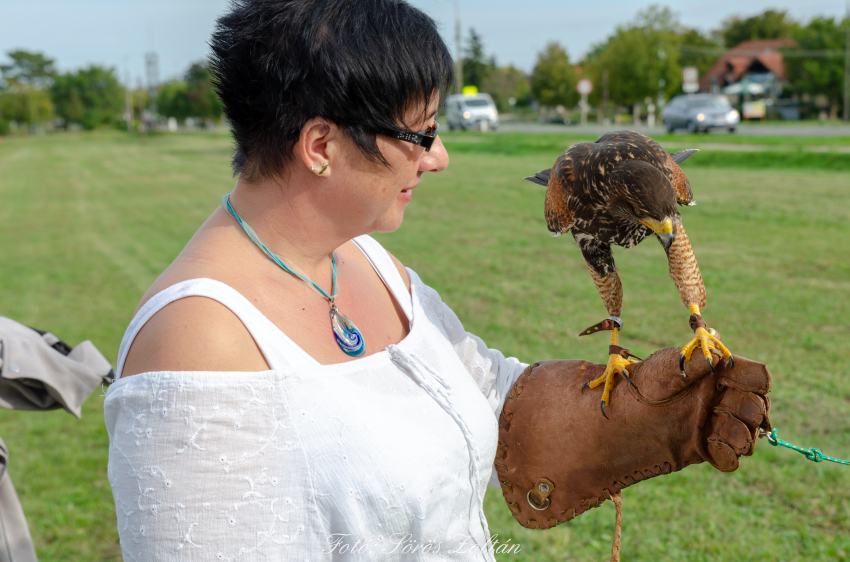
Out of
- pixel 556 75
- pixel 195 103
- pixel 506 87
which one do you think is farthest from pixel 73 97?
pixel 556 75

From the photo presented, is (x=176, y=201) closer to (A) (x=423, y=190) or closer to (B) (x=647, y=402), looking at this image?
(A) (x=423, y=190)

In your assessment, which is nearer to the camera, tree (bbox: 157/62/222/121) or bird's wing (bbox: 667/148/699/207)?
bird's wing (bbox: 667/148/699/207)

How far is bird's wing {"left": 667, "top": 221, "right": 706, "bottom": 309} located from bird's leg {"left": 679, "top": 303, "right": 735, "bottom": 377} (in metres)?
0.08

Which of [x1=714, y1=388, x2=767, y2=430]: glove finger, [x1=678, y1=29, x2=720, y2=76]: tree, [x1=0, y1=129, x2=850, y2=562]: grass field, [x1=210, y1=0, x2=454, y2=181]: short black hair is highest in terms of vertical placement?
[x1=678, y1=29, x2=720, y2=76]: tree

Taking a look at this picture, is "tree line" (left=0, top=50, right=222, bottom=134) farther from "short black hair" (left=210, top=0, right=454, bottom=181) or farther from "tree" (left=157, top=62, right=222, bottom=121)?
"short black hair" (left=210, top=0, right=454, bottom=181)

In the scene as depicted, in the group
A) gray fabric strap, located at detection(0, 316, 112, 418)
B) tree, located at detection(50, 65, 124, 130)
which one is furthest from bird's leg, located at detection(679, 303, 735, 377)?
tree, located at detection(50, 65, 124, 130)

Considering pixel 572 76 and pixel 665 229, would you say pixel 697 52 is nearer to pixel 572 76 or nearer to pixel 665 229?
pixel 572 76

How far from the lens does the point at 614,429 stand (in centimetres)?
151

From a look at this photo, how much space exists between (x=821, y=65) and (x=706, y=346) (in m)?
44.5

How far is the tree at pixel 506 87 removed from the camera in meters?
54.5

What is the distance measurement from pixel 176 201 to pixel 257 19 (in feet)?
44.8

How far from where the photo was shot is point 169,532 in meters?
1.00

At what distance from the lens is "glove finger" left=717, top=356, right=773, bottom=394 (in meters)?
1.20

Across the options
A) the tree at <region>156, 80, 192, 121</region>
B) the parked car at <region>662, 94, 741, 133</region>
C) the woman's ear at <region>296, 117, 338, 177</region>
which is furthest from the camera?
the tree at <region>156, 80, 192, 121</region>
